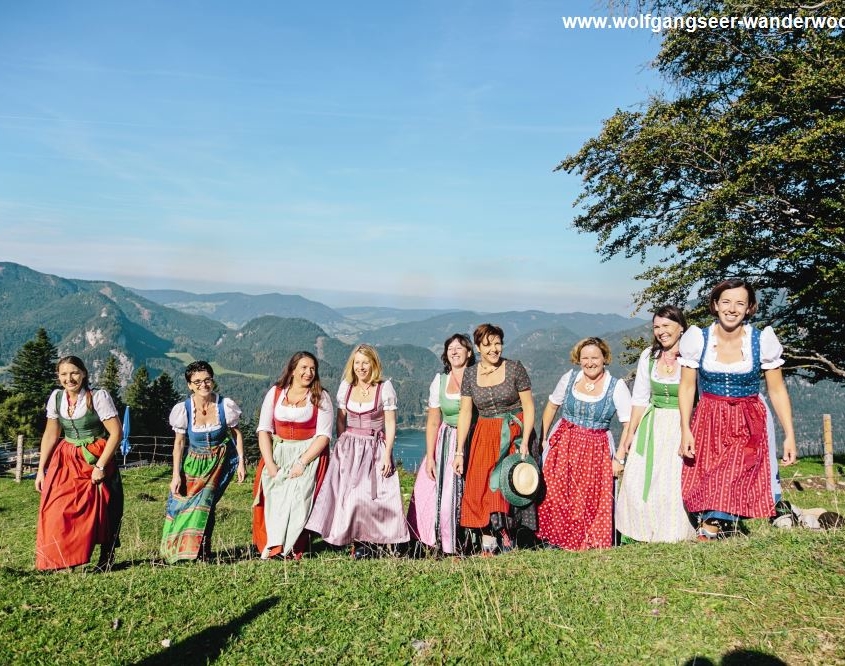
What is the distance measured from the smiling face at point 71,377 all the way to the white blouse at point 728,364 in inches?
224

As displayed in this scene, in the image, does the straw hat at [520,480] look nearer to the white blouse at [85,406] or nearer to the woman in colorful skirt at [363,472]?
the woman in colorful skirt at [363,472]

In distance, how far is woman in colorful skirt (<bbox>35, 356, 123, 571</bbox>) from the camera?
5820 millimetres

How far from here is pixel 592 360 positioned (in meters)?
6.22

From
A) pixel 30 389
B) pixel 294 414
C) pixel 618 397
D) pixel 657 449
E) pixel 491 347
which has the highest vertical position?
pixel 491 347

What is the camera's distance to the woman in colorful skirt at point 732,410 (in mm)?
5094

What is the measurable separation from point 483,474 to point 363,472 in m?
1.30

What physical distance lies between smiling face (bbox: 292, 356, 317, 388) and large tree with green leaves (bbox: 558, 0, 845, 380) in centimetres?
1118

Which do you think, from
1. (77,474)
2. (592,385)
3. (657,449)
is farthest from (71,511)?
(657,449)

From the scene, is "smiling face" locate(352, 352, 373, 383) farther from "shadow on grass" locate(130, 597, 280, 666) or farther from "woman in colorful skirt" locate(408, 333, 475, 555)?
"shadow on grass" locate(130, 597, 280, 666)

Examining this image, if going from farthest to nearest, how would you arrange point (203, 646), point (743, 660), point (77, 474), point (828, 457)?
point (828, 457) < point (77, 474) < point (203, 646) < point (743, 660)

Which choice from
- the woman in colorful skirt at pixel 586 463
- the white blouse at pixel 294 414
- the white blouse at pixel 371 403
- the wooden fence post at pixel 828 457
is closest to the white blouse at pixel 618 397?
the woman in colorful skirt at pixel 586 463

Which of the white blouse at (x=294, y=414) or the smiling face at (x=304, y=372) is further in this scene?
the white blouse at (x=294, y=414)

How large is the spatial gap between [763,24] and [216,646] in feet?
52.3

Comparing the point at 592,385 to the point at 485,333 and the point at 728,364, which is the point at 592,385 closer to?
the point at 485,333
